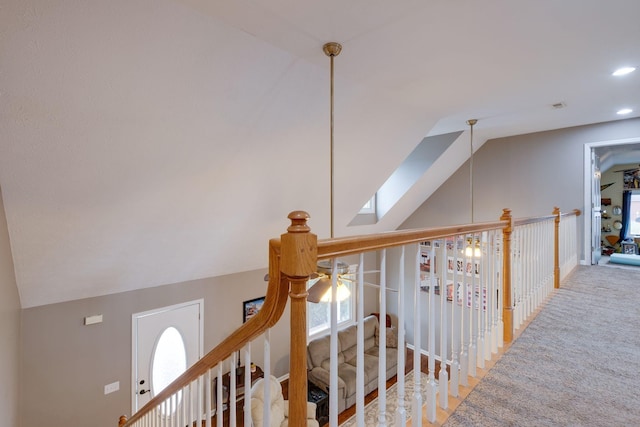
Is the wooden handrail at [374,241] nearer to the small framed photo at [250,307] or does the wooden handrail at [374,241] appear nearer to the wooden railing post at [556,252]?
the wooden railing post at [556,252]

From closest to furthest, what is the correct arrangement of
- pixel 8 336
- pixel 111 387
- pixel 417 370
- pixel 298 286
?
pixel 298 286 < pixel 417 370 < pixel 8 336 < pixel 111 387

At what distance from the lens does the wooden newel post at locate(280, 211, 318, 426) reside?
2.88ft

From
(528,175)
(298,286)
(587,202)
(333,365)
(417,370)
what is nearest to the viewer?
(298,286)

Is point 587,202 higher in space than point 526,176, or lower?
lower

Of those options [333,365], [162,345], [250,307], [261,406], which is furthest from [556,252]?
[162,345]

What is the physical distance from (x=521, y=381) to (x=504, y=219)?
105 cm

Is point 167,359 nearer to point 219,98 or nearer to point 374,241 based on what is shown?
point 219,98

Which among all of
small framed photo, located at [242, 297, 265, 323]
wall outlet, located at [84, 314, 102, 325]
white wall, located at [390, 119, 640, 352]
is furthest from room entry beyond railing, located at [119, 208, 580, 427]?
small framed photo, located at [242, 297, 265, 323]

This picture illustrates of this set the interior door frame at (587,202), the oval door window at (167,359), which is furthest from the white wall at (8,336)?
the interior door frame at (587,202)

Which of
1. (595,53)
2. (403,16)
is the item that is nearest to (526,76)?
(595,53)

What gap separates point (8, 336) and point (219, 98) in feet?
9.40

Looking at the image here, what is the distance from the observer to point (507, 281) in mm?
2256

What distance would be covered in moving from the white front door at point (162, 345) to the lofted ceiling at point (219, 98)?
2.46 ft

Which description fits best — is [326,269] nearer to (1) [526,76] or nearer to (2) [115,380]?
(1) [526,76]
